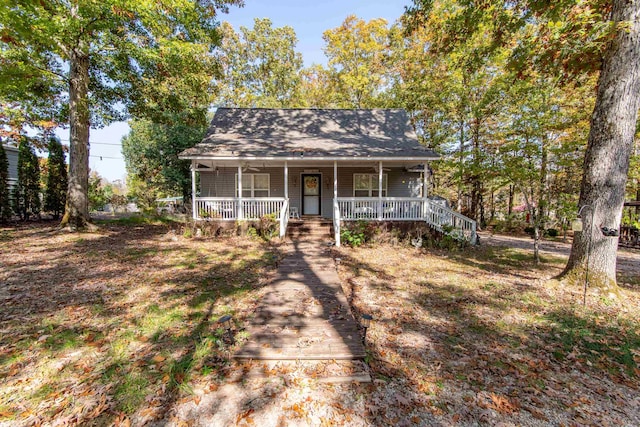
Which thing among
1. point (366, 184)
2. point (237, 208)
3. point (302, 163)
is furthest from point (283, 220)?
point (366, 184)

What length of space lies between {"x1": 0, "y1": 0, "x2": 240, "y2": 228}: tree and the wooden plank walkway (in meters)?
8.61

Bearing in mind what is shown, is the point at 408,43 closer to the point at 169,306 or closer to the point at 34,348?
the point at 169,306

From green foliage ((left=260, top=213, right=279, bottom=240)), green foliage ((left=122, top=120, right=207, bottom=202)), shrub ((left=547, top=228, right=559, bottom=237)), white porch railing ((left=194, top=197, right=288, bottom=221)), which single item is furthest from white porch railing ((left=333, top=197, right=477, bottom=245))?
green foliage ((left=122, top=120, right=207, bottom=202))

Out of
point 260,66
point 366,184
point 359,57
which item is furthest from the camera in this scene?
point 260,66

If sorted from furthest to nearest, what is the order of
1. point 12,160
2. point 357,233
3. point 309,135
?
point 12,160 → point 309,135 → point 357,233

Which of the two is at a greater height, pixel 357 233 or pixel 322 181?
pixel 322 181

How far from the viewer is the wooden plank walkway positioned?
2990mm

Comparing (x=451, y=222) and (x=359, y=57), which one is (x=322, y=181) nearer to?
(x=451, y=222)

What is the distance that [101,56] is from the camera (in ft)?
31.1

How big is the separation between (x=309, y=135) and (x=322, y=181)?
2.22 metres

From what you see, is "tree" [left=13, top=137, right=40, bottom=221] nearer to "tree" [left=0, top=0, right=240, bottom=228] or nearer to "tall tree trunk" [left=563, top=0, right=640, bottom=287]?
"tree" [left=0, top=0, right=240, bottom=228]

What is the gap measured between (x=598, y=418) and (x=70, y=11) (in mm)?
14102

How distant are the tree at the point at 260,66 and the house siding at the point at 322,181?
14.4 meters

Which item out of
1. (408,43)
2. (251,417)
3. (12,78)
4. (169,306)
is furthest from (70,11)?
(408,43)
